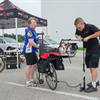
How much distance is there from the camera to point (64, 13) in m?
32.2

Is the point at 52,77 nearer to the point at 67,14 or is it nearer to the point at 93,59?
the point at 93,59

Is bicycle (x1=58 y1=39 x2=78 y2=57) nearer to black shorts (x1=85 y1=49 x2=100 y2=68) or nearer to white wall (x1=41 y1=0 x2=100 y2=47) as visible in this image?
black shorts (x1=85 y1=49 x2=100 y2=68)

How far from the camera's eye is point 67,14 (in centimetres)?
3188

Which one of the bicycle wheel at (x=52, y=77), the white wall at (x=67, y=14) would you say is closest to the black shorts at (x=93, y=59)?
the bicycle wheel at (x=52, y=77)

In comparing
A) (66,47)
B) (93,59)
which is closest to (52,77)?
(93,59)

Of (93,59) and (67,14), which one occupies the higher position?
(67,14)

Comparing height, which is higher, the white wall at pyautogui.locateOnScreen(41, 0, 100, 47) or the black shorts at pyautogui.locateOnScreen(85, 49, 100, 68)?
the white wall at pyautogui.locateOnScreen(41, 0, 100, 47)

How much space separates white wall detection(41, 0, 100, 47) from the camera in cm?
2934

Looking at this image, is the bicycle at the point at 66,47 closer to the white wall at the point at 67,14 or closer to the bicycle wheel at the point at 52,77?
the bicycle wheel at the point at 52,77

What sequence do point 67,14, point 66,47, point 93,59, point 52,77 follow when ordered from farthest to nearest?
point 67,14
point 66,47
point 52,77
point 93,59

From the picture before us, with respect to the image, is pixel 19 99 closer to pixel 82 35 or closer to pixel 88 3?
pixel 82 35

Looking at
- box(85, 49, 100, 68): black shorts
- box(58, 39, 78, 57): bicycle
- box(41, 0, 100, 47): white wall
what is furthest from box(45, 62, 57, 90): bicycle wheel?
box(41, 0, 100, 47): white wall

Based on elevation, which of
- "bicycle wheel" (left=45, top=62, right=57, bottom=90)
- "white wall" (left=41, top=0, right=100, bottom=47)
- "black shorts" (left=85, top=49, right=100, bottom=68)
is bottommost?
"bicycle wheel" (left=45, top=62, right=57, bottom=90)

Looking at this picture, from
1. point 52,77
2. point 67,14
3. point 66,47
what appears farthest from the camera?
point 67,14
